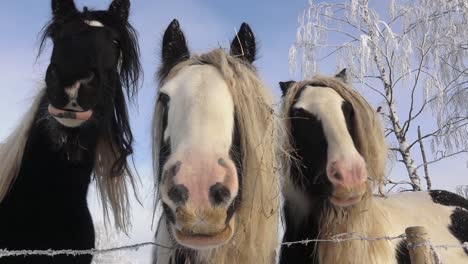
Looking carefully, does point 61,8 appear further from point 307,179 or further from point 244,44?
point 307,179

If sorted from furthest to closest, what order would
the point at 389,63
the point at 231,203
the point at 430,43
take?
the point at 430,43 → the point at 389,63 → the point at 231,203

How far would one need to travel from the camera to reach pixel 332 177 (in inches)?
109

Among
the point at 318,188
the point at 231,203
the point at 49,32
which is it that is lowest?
the point at 231,203

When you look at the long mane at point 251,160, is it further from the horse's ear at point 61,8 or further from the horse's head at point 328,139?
the horse's ear at point 61,8

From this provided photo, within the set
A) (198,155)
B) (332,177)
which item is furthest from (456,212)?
(198,155)

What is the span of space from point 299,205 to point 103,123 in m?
1.62

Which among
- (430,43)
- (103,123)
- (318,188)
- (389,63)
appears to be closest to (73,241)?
(103,123)

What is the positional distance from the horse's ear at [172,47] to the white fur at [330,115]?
1089 millimetres

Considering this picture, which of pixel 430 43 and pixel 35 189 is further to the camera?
pixel 430 43

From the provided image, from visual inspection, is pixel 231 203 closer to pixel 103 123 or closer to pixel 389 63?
pixel 103 123

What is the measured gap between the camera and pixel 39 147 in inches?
89.7

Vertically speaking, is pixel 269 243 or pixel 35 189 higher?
pixel 35 189

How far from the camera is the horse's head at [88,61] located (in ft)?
6.75

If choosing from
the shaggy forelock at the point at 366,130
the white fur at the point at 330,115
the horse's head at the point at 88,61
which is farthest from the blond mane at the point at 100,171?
the white fur at the point at 330,115
